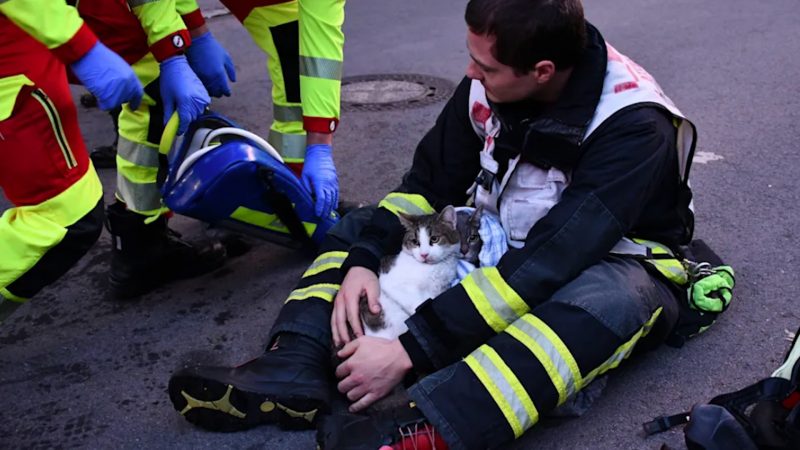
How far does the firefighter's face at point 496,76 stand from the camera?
195 cm

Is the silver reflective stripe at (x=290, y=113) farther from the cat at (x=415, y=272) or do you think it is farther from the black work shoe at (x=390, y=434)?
the black work shoe at (x=390, y=434)

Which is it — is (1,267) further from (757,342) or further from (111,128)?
(111,128)

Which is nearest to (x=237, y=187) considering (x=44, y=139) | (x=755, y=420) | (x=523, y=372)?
(x=44, y=139)

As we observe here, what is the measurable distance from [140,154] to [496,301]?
4.84 ft

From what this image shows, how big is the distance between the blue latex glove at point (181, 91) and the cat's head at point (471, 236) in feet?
3.34

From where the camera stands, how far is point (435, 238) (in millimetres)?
2164

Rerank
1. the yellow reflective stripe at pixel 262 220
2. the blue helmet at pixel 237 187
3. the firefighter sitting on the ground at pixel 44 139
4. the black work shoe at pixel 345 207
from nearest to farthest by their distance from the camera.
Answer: the firefighter sitting on the ground at pixel 44 139
the blue helmet at pixel 237 187
the yellow reflective stripe at pixel 262 220
the black work shoe at pixel 345 207

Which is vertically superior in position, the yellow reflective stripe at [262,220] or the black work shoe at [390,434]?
the black work shoe at [390,434]

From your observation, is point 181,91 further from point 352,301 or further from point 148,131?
point 352,301

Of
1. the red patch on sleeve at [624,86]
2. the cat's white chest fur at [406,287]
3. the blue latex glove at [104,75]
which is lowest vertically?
the cat's white chest fur at [406,287]

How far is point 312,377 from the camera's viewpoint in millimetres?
2039

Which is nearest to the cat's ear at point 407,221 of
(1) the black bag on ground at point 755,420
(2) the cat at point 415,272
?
(2) the cat at point 415,272

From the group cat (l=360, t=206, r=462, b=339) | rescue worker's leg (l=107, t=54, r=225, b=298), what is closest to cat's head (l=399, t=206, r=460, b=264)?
cat (l=360, t=206, r=462, b=339)

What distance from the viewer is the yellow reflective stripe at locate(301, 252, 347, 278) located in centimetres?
238
